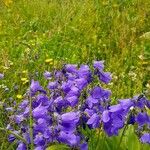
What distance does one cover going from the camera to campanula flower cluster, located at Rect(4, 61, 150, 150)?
6.96ft

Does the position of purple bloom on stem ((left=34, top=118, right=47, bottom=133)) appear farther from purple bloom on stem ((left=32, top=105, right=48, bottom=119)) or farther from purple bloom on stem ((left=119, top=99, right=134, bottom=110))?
purple bloom on stem ((left=119, top=99, right=134, bottom=110))

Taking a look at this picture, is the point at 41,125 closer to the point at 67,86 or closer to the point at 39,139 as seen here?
the point at 39,139

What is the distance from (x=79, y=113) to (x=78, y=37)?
373 centimetres

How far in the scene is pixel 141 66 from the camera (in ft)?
15.9

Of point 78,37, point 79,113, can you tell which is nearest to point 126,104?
point 79,113

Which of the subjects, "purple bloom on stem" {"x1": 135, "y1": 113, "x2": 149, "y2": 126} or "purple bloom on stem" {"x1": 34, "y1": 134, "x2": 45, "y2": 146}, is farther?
"purple bloom on stem" {"x1": 34, "y1": 134, "x2": 45, "y2": 146}

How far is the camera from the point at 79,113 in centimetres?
220

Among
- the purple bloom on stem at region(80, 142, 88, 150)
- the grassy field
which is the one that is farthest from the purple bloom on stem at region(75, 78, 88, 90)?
the grassy field

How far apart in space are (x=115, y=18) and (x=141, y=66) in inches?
55.6

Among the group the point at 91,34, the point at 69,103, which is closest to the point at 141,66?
the point at 91,34

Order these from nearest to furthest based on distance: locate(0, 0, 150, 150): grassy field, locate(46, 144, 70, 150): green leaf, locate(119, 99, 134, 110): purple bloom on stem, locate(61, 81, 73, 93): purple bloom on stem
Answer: locate(119, 99, 134, 110): purple bloom on stem → locate(46, 144, 70, 150): green leaf → locate(61, 81, 73, 93): purple bloom on stem → locate(0, 0, 150, 150): grassy field

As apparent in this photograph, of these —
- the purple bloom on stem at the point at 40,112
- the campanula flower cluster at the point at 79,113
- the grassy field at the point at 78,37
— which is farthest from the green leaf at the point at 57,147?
the grassy field at the point at 78,37

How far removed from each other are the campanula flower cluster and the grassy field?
1468 mm

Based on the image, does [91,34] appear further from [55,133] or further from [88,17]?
[55,133]
